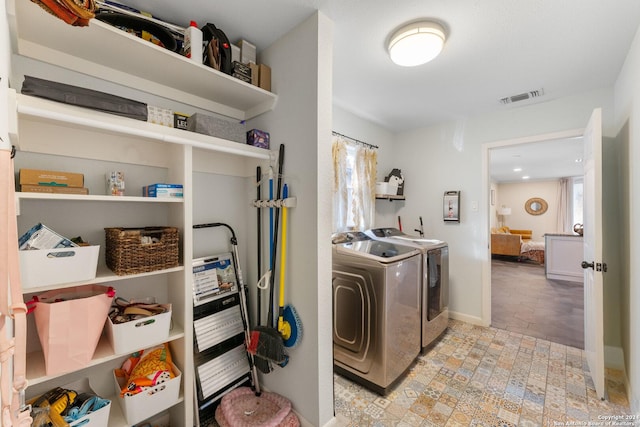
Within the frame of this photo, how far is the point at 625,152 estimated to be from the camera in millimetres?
1924

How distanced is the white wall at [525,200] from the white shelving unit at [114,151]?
10282mm

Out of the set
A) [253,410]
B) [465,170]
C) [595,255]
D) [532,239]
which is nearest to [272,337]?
[253,410]

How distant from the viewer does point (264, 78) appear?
1696mm

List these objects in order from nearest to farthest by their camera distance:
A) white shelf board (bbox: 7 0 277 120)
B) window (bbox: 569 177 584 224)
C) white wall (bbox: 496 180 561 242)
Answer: white shelf board (bbox: 7 0 277 120), window (bbox: 569 177 584 224), white wall (bbox: 496 180 561 242)

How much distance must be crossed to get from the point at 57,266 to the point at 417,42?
7.02 feet

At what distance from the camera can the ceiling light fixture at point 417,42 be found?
156 cm

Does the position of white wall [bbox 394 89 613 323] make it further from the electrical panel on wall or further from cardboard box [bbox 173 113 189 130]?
cardboard box [bbox 173 113 189 130]

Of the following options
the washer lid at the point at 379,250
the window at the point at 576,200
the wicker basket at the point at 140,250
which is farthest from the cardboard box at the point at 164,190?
the window at the point at 576,200

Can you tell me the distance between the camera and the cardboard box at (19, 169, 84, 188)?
3.46 ft

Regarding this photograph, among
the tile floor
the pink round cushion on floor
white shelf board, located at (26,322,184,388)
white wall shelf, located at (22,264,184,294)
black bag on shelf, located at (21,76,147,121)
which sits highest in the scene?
black bag on shelf, located at (21,76,147,121)

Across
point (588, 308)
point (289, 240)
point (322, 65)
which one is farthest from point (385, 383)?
point (322, 65)

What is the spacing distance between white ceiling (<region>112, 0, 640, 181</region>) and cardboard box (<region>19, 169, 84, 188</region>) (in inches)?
38.4

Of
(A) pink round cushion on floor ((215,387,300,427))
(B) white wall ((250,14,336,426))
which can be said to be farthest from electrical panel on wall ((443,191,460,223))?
(A) pink round cushion on floor ((215,387,300,427))

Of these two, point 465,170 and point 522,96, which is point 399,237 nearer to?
point 465,170
